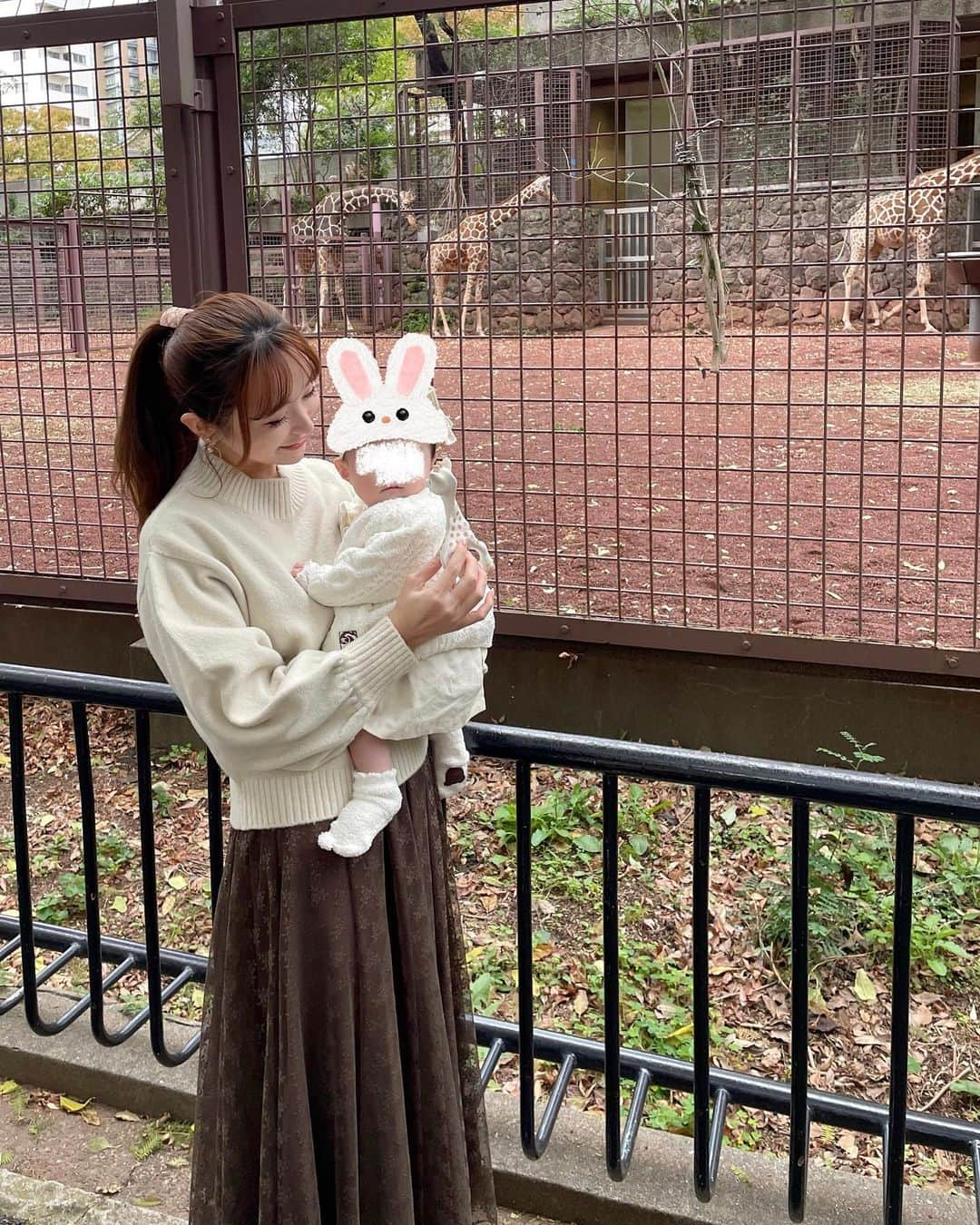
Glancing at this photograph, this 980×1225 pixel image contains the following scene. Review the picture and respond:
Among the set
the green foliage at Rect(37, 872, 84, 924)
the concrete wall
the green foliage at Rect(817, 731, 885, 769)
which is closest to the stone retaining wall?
the concrete wall

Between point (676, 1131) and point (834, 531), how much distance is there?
3659 millimetres

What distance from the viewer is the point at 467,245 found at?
5.09 m

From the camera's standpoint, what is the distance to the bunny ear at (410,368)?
5.40 feet

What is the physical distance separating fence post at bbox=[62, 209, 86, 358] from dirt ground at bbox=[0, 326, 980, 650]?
20 cm

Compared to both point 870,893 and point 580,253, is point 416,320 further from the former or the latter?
point 870,893

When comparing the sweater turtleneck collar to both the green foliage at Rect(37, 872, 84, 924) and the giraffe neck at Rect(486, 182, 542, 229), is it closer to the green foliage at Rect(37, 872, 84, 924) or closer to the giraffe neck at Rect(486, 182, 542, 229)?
the giraffe neck at Rect(486, 182, 542, 229)

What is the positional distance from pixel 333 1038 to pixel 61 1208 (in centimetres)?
99

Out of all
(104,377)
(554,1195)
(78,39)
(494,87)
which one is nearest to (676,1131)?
(554,1195)

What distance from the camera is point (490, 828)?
451 centimetres

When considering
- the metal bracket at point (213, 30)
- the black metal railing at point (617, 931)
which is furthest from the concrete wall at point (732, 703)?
the metal bracket at point (213, 30)

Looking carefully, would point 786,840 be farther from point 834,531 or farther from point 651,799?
point 834,531

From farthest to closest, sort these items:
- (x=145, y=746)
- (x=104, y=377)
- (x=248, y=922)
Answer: (x=104, y=377), (x=145, y=746), (x=248, y=922)

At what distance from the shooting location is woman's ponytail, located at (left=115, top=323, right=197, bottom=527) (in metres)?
1.80

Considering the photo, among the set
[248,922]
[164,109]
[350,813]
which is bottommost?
[248,922]
